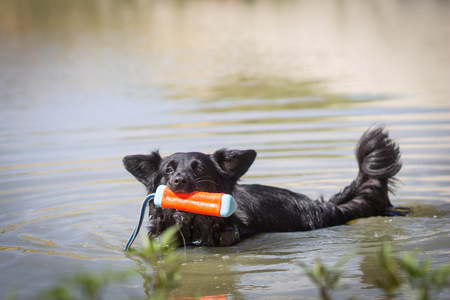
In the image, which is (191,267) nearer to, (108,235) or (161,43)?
(108,235)

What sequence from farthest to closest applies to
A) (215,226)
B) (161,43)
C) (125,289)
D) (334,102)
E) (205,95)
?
(161,43) → (205,95) → (334,102) → (215,226) → (125,289)

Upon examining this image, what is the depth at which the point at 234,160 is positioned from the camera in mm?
5852

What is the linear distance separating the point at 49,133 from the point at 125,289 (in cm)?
707

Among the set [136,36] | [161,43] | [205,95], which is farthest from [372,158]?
[136,36]

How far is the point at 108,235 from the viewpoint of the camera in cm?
636

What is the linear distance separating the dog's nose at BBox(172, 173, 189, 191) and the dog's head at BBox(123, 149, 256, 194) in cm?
4

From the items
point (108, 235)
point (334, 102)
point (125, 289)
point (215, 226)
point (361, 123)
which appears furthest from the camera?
point (334, 102)

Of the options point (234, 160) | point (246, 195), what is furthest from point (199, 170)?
point (246, 195)

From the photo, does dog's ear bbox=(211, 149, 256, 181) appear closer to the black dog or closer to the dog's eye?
the black dog

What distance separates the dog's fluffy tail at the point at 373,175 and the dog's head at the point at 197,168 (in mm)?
1415

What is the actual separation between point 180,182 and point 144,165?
77cm

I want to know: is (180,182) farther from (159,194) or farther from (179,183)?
(159,194)

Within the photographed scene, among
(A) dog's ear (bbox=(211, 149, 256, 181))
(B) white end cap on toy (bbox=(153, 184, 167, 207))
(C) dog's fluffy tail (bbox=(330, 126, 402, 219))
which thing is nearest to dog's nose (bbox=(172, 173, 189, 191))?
(B) white end cap on toy (bbox=(153, 184, 167, 207))

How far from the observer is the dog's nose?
5329 millimetres
